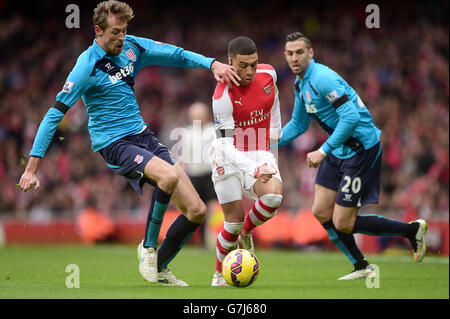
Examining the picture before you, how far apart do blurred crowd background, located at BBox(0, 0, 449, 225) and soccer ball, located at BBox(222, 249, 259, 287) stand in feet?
20.5

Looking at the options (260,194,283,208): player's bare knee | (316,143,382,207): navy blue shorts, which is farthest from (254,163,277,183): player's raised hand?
(316,143,382,207): navy blue shorts

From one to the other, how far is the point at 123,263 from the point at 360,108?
4.48 m

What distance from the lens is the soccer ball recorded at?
6.25 m

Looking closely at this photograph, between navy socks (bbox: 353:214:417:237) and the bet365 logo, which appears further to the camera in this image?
navy socks (bbox: 353:214:417:237)

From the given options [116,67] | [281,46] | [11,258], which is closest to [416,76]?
[281,46]

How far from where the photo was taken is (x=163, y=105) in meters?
18.3

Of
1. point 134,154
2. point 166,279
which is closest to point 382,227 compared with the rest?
point 166,279

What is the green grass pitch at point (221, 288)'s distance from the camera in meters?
5.84

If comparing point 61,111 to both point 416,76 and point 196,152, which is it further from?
point 416,76

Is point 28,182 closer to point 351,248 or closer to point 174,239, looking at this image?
point 174,239

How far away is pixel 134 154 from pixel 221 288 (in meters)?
1.45

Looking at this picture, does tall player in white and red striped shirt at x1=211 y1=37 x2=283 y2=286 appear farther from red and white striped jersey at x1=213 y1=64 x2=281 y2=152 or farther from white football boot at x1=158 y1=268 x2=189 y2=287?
white football boot at x1=158 y1=268 x2=189 y2=287

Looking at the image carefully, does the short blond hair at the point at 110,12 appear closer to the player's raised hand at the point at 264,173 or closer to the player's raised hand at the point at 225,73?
the player's raised hand at the point at 225,73

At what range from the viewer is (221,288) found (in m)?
6.40
